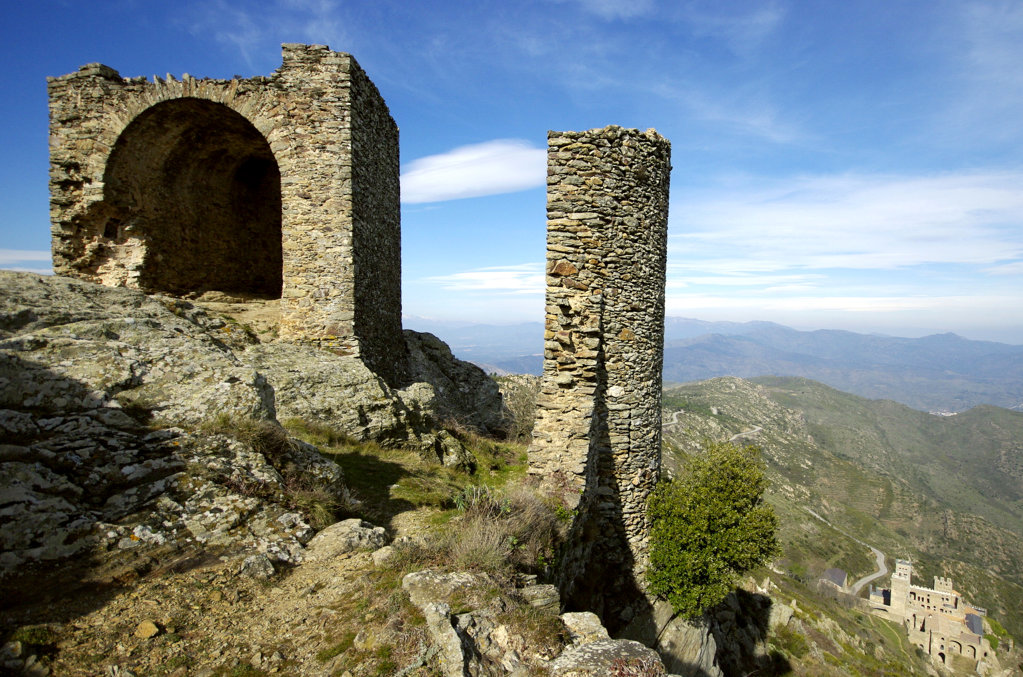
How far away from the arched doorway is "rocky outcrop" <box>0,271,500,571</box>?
535cm

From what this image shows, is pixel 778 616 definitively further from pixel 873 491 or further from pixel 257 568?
pixel 873 491

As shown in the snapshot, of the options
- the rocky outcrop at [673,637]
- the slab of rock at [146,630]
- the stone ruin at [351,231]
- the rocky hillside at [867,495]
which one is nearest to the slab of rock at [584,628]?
the slab of rock at [146,630]

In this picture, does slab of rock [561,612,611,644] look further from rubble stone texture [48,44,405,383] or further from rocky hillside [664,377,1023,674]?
rocky hillside [664,377,1023,674]

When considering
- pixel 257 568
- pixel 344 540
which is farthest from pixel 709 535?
pixel 257 568

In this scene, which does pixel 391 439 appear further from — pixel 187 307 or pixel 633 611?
pixel 633 611

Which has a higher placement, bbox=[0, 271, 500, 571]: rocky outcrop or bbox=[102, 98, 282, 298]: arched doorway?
bbox=[102, 98, 282, 298]: arched doorway

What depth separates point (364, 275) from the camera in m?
11.3

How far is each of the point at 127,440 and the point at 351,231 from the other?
678cm

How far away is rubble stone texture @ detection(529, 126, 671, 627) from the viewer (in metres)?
8.48

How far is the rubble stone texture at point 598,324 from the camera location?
27.8 ft

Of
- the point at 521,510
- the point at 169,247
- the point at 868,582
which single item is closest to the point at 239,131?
the point at 169,247

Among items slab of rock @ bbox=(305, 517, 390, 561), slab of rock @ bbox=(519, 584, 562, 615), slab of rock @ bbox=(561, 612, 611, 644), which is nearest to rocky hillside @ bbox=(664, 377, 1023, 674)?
slab of rock @ bbox=(519, 584, 562, 615)

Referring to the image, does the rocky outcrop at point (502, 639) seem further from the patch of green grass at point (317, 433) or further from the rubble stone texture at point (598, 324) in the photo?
the patch of green grass at point (317, 433)

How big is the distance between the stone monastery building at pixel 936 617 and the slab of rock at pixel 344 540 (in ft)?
193
